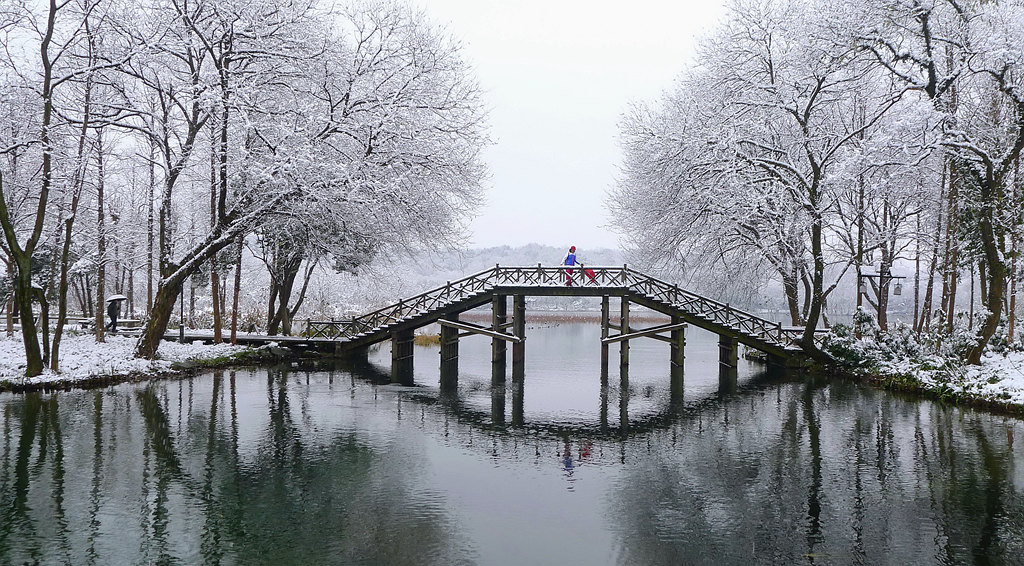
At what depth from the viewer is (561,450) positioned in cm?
1325

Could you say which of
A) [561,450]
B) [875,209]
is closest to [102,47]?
[561,450]

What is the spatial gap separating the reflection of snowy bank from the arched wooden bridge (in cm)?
569

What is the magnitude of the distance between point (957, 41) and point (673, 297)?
12136 mm

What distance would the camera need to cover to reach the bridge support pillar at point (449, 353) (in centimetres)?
2569

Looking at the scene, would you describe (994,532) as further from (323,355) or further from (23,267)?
(323,355)

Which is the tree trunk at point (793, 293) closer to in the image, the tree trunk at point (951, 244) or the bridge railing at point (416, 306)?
the tree trunk at point (951, 244)

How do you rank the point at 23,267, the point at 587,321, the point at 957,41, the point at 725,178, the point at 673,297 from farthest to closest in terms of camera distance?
the point at 587,321 < the point at 673,297 < the point at 725,178 < the point at 957,41 < the point at 23,267

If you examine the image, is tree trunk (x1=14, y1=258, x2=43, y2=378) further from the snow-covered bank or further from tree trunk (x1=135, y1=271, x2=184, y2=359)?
the snow-covered bank

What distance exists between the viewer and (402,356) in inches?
1163

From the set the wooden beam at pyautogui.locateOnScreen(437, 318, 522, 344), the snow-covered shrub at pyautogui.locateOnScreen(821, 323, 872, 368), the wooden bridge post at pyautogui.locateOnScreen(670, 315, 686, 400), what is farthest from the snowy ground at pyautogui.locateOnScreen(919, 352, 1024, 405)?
the wooden beam at pyautogui.locateOnScreen(437, 318, 522, 344)

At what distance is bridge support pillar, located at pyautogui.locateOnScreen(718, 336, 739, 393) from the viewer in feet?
76.1

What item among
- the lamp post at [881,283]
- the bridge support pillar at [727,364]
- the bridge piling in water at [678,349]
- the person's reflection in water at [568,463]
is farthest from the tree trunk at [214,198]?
the lamp post at [881,283]

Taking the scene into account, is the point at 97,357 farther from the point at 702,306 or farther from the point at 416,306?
the point at 702,306

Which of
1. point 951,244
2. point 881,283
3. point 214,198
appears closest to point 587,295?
point 881,283
